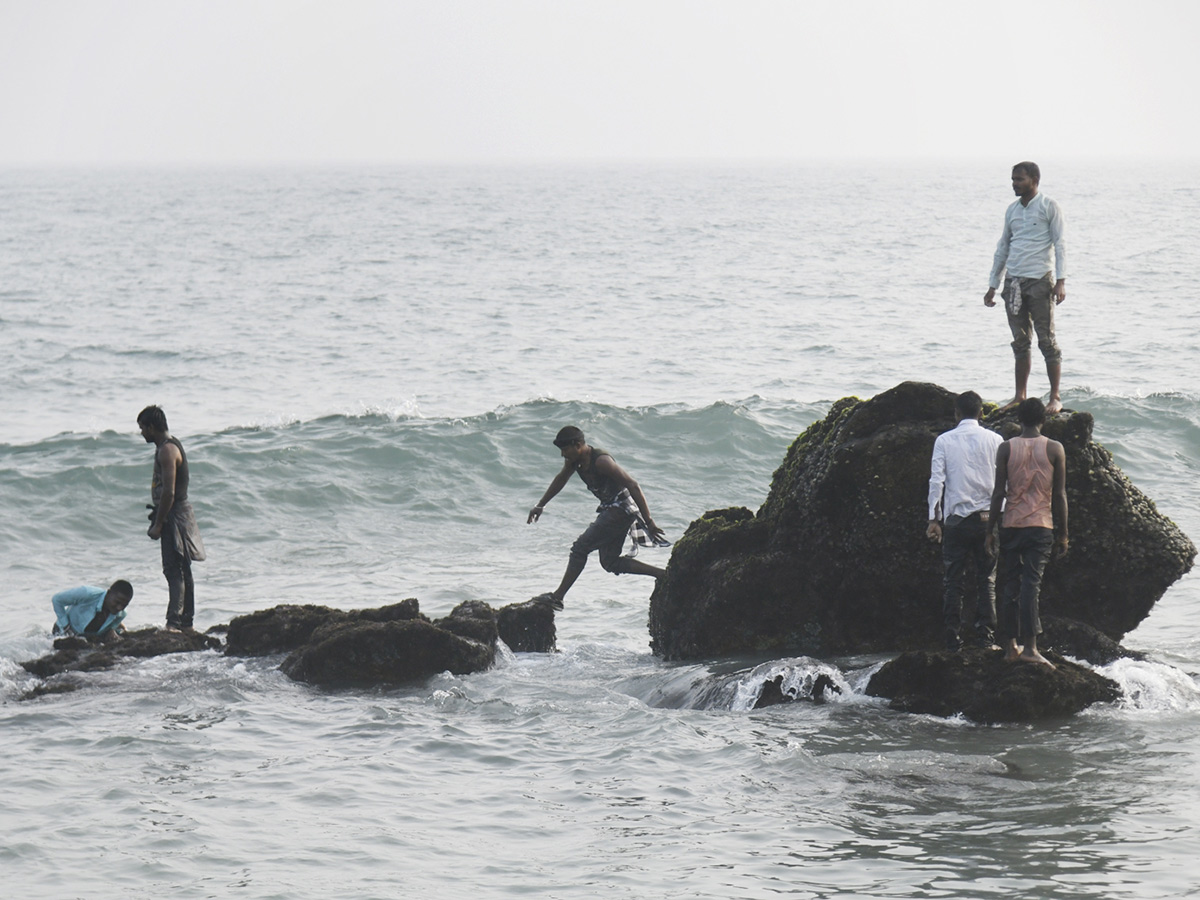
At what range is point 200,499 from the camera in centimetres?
2070

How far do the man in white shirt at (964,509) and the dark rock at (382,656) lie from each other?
3.95 meters

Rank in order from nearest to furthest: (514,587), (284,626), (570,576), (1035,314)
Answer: (1035,314) → (284,626) → (570,576) → (514,587)

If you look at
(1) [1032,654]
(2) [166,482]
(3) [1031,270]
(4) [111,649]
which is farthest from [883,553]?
(4) [111,649]

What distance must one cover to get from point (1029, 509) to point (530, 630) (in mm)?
5010

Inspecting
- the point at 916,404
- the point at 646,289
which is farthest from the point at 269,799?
the point at 646,289

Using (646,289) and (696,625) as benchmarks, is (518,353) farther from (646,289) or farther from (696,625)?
(696,625)

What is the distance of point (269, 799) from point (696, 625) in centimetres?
422

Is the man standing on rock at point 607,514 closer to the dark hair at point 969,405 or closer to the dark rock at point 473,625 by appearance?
the dark rock at point 473,625

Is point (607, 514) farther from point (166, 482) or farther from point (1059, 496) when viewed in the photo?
point (1059, 496)

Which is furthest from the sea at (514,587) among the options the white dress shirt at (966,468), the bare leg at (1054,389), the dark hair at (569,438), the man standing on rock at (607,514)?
the bare leg at (1054,389)

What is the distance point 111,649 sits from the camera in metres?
11.8

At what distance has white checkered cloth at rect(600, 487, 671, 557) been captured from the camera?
12.8 m

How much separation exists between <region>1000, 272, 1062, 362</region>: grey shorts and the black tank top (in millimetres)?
3813

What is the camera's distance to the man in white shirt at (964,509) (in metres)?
9.32
